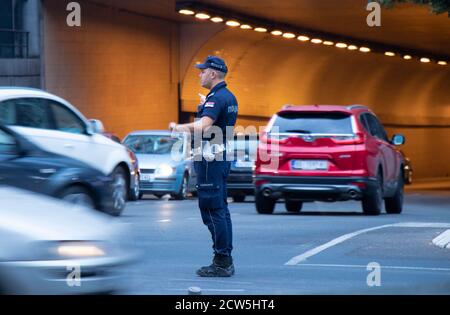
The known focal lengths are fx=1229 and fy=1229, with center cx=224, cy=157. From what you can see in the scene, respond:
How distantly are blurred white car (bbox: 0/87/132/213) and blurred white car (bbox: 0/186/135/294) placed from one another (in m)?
6.83

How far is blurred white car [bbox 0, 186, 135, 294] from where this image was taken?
718 cm

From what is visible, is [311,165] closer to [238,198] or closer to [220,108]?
[220,108]

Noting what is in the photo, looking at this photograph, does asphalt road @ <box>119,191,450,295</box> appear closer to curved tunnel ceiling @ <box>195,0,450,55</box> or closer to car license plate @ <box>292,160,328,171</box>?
car license plate @ <box>292,160,328,171</box>

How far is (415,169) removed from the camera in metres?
58.4

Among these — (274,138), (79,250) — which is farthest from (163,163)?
(79,250)

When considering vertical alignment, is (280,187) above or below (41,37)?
below

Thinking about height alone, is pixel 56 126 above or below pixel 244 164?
above

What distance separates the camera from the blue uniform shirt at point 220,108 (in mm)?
10609

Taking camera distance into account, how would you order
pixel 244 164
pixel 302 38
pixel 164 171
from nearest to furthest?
1. pixel 244 164
2. pixel 164 171
3. pixel 302 38

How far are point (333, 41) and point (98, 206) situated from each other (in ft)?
87.8

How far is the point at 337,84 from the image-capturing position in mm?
48156

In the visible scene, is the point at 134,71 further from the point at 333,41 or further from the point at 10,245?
the point at 10,245

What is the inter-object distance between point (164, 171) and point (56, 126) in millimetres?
12807
